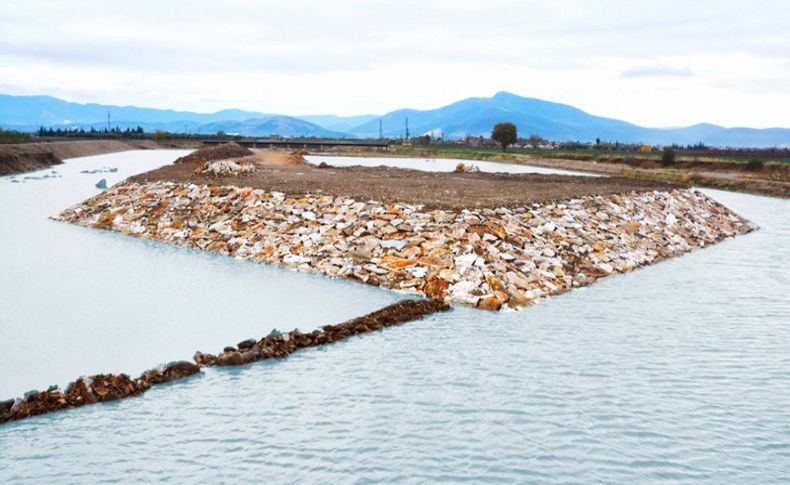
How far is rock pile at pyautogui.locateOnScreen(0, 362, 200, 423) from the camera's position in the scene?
1012 centimetres

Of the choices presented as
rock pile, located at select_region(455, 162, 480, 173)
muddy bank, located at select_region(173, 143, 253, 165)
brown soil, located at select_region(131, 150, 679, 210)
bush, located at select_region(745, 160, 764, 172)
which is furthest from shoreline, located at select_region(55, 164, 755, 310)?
bush, located at select_region(745, 160, 764, 172)

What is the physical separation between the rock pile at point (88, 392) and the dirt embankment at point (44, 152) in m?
64.8

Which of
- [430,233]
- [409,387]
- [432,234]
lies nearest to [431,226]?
[430,233]

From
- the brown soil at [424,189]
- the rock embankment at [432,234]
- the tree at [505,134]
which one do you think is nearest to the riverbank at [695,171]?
the brown soil at [424,189]

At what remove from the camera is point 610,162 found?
8525 centimetres

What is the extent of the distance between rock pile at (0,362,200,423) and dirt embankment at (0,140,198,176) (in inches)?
2552

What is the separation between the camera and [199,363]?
1234 cm

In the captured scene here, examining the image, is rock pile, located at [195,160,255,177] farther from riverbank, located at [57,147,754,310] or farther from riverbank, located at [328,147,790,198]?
riverbank, located at [328,147,790,198]

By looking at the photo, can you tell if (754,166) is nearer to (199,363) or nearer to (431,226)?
(431,226)

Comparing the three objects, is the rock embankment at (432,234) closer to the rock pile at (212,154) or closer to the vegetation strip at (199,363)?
the vegetation strip at (199,363)

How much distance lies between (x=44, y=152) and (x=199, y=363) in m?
85.1

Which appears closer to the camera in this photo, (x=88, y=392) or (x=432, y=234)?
(x=88, y=392)

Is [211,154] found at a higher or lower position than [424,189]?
higher

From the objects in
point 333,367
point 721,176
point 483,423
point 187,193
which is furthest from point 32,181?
point 721,176
